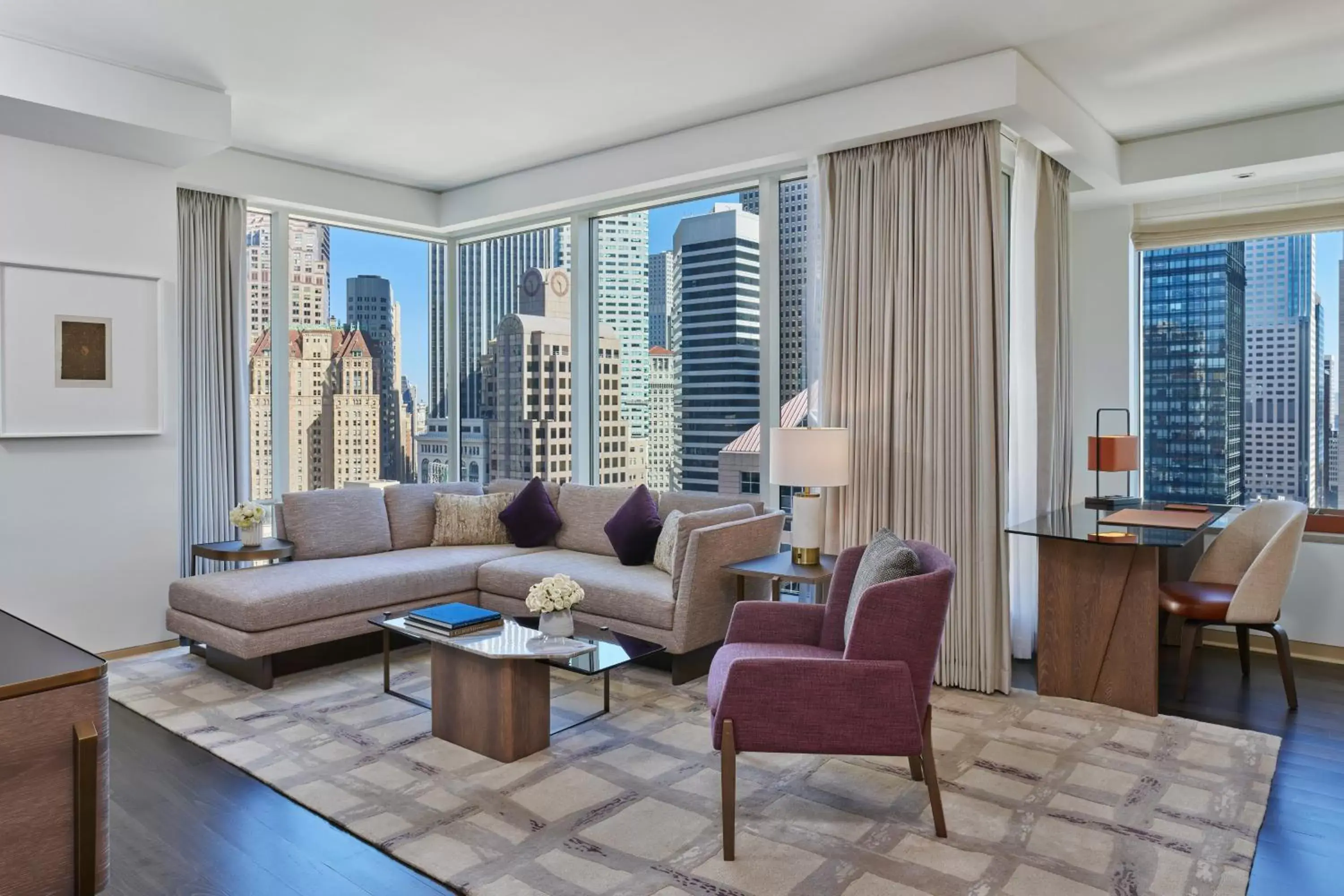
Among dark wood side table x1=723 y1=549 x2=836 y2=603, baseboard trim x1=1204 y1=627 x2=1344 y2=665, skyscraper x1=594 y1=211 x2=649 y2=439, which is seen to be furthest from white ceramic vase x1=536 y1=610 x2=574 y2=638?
baseboard trim x1=1204 y1=627 x2=1344 y2=665

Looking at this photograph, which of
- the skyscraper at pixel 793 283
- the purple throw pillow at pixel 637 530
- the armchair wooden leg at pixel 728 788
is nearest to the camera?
the armchair wooden leg at pixel 728 788

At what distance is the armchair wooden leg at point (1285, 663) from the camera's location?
3.92m

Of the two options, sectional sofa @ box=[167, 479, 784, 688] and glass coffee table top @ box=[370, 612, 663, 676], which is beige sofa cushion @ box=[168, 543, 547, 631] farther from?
glass coffee table top @ box=[370, 612, 663, 676]

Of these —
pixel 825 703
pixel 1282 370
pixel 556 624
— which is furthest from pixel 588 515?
pixel 1282 370

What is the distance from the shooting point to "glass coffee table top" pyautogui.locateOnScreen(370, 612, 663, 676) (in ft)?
10.9

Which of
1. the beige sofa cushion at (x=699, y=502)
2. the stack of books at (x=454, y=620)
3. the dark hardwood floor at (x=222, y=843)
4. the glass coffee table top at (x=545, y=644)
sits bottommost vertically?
the dark hardwood floor at (x=222, y=843)

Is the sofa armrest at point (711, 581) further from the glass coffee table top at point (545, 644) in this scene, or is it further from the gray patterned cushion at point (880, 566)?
the gray patterned cushion at point (880, 566)

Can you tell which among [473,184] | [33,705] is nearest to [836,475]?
[33,705]

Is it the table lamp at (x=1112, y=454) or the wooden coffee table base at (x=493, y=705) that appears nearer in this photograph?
the wooden coffee table base at (x=493, y=705)

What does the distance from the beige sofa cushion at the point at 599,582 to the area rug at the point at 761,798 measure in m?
0.40

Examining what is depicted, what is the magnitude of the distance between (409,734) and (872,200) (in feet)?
10.8

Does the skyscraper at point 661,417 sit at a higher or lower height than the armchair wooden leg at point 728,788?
higher

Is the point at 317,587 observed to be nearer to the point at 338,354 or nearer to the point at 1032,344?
the point at 338,354

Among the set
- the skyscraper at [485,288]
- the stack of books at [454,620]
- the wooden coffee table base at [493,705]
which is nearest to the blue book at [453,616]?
the stack of books at [454,620]
